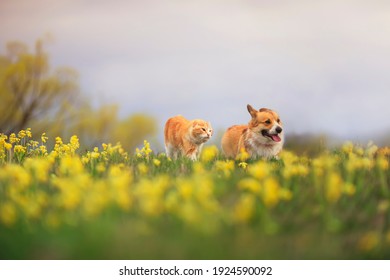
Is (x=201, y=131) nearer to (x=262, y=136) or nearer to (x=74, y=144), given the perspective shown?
(x=262, y=136)

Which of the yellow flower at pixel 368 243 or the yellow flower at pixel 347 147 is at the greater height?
the yellow flower at pixel 347 147

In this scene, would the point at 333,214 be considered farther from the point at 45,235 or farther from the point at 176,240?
the point at 45,235

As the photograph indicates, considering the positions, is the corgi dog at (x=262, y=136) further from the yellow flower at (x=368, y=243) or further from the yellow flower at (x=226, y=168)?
the yellow flower at (x=368, y=243)

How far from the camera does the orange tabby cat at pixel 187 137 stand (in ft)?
27.1

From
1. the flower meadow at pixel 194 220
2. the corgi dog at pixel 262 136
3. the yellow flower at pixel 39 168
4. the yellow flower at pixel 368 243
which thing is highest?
the corgi dog at pixel 262 136

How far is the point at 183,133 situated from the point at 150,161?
6.10ft

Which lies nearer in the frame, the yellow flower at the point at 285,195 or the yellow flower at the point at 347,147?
the yellow flower at the point at 285,195

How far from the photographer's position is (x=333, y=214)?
423 cm

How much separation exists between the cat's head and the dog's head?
0.96 metres

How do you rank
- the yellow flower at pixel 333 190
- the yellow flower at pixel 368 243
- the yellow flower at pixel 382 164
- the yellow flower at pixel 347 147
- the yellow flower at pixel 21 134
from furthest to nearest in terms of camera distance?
the yellow flower at pixel 21 134
the yellow flower at pixel 347 147
the yellow flower at pixel 382 164
the yellow flower at pixel 333 190
the yellow flower at pixel 368 243

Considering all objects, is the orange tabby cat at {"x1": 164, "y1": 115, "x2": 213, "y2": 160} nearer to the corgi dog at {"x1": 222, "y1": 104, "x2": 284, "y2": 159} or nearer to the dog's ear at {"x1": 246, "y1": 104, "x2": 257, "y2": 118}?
the corgi dog at {"x1": 222, "y1": 104, "x2": 284, "y2": 159}

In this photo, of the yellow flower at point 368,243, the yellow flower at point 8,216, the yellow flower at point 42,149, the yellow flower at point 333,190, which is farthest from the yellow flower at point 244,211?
the yellow flower at point 42,149

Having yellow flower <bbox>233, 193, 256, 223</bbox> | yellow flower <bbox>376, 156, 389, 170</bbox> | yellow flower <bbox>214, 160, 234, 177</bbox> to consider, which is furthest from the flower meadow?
yellow flower <bbox>214, 160, 234, 177</bbox>

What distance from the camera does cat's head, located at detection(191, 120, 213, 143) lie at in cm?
823
